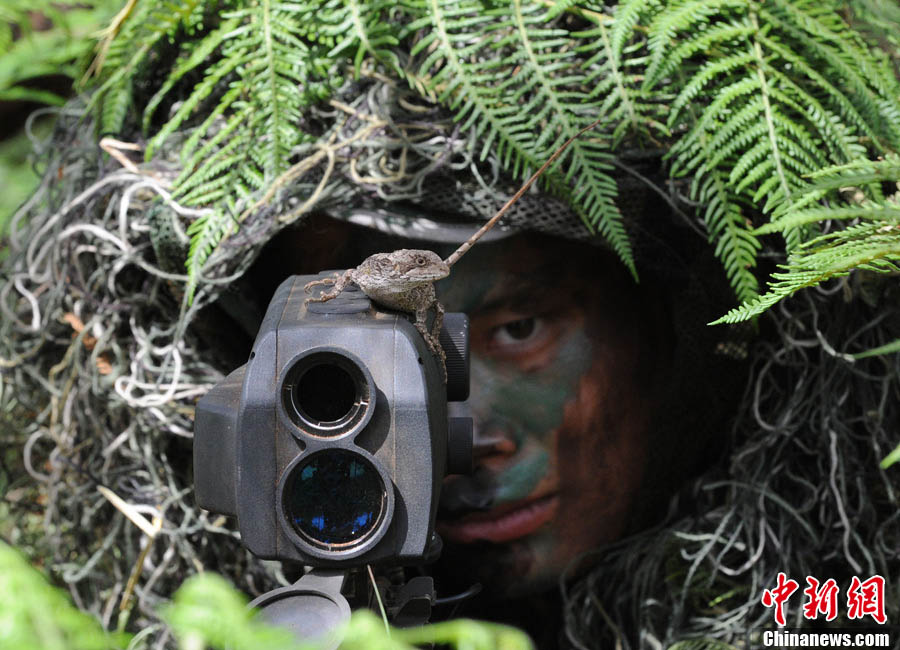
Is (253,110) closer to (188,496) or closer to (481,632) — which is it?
(188,496)

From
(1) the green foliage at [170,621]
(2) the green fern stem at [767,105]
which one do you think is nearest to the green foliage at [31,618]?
(1) the green foliage at [170,621]

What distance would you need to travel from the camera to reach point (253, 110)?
121 cm

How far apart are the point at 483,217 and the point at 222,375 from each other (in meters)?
0.46

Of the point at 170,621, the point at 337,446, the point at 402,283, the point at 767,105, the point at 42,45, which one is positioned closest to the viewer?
the point at 170,621

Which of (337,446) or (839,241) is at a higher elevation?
(839,241)

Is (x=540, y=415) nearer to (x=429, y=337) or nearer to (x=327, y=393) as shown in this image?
(x=429, y=337)

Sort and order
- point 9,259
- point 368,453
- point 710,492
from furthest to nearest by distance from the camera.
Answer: point 9,259 → point 710,492 → point 368,453

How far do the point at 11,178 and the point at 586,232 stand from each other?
1.58m

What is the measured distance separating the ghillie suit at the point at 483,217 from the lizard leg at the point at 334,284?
0.27 meters

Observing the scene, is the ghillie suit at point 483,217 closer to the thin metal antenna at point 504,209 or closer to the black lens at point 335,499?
the thin metal antenna at point 504,209

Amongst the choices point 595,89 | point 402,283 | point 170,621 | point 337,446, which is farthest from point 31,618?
point 595,89

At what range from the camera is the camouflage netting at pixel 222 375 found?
1.22 metres

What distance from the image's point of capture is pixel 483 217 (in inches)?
47.6

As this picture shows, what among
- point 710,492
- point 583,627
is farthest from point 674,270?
point 583,627
